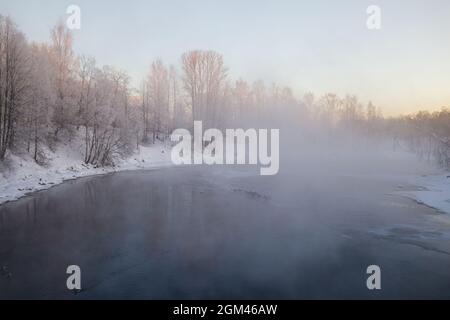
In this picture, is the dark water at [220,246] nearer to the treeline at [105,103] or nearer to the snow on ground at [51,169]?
the snow on ground at [51,169]

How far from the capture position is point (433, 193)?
23.9m

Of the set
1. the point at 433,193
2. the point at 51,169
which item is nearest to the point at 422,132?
the point at 433,193

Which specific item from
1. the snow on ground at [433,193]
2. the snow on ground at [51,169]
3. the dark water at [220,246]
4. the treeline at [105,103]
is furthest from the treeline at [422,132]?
the dark water at [220,246]

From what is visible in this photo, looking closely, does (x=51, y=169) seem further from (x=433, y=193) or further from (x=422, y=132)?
(x=422, y=132)

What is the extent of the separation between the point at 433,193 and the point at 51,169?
1285 inches

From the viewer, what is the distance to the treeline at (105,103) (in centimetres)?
2952

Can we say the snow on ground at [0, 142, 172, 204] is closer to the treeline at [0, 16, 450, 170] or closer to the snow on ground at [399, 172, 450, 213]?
the treeline at [0, 16, 450, 170]

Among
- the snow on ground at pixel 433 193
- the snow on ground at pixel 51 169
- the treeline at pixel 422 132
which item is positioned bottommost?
the snow on ground at pixel 433 193

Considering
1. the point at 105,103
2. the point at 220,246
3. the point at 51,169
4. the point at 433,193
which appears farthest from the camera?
the point at 105,103

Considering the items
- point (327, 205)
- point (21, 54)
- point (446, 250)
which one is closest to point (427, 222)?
point (446, 250)

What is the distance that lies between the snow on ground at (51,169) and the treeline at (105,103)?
47.0 inches

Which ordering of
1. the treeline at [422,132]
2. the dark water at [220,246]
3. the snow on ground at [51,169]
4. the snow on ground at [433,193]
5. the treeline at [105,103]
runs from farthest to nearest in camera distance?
the treeline at [422,132]
the treeline at [105,103]
the snow on ground at [51,169]
the snow on ground at [433,193]
the dark water at [220,246]

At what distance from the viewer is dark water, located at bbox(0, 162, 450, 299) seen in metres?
9.38

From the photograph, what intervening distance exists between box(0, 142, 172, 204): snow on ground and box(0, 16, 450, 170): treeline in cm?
119
